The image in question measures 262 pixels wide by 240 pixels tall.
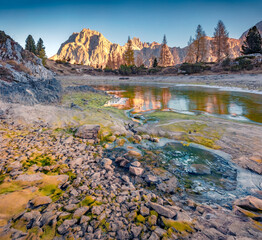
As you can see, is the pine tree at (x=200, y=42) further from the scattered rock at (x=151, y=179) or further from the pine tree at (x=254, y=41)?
the scattered rock at (x=151, y=179)

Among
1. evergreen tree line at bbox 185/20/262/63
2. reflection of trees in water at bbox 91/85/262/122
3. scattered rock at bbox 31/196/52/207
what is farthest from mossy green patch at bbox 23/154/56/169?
evergreen tree line at bbox 185/20/262/63

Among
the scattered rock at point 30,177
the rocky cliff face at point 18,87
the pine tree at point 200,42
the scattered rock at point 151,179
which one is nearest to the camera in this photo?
the scattered rock at point 30,177

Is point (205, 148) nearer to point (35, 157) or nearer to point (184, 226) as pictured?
point (184, 226)

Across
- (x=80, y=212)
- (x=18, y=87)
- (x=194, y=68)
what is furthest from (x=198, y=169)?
(x=194, y=68)

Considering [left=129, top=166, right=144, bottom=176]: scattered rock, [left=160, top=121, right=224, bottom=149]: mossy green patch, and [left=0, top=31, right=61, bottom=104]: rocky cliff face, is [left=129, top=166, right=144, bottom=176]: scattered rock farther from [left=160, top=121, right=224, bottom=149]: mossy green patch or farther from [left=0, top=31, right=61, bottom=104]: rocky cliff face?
[left=0, top=31, right=61, bottom=104]: rocky cliff face

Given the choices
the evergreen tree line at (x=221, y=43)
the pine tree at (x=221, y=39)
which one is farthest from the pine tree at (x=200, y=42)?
the pine tree at (x=221, y=39)

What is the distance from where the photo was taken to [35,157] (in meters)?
3.62

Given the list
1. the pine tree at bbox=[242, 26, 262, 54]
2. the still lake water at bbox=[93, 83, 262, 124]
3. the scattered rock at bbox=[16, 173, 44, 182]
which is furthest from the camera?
the pine tree at bbox=[242, 26, 262, 54]

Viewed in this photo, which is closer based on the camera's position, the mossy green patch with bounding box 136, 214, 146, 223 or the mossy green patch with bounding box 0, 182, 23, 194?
the mossy green patch with bounding box 136, 214, 146, 223

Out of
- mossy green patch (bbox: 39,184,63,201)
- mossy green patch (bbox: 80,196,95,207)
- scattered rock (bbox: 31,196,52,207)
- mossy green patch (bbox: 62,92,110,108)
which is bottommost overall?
mossy green patch (bbox: 80,196,95,207)

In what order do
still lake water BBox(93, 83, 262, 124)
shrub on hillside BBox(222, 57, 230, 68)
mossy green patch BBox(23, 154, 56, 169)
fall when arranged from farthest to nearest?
shrub on hillside BBox(222, 57, 230, 68)
still lake water BBox(93, 83, 262, 124)
mossy green patch BBox(23, 154, 56, 169)

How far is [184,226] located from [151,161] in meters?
2.06

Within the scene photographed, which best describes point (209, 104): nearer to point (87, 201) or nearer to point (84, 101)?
point (84, 101)

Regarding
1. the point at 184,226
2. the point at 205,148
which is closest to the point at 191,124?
the point at 205,148
